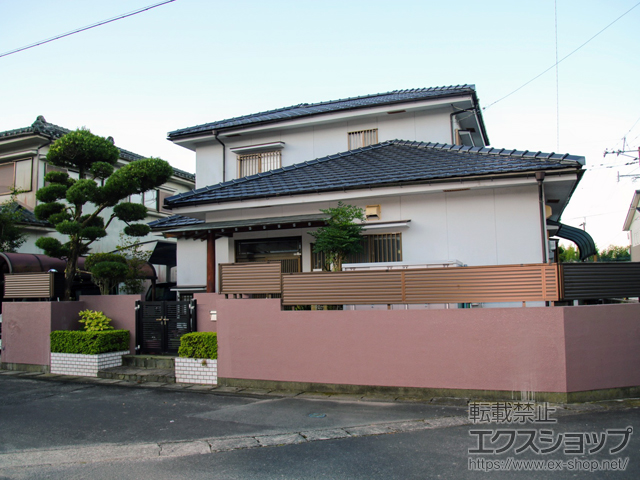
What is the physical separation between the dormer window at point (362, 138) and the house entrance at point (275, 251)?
4.68 metres

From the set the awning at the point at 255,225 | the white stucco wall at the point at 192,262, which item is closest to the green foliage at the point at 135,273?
the white stucco wall at the point at 192,262

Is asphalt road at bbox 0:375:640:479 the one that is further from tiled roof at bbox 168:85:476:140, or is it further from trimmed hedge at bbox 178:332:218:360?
tiled roof at bbox 168:85:476:140

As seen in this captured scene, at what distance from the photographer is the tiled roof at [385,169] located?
9.98 m

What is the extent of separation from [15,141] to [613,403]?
21019 millimetres

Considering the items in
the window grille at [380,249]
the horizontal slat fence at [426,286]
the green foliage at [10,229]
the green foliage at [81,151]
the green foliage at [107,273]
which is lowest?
the horizontal slat fence at [426,286]

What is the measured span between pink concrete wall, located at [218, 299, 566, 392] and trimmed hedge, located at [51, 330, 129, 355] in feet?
11.8

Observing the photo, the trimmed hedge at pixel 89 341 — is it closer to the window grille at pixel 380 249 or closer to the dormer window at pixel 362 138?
the window grille at pixel 380 249

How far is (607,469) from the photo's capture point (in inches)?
193

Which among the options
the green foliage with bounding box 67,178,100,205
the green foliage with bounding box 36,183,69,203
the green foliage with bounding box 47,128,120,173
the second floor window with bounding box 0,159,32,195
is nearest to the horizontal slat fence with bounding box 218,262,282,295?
the green foliage with bounding box 67,178,100,205

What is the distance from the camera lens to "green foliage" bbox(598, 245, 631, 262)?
41469 millimetres

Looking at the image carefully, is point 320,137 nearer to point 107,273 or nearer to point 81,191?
point 81,191

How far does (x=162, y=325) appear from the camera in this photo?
1150 cm

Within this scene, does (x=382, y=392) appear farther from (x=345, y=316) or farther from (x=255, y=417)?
(x=255, y=417)

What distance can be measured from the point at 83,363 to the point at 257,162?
8279mm
